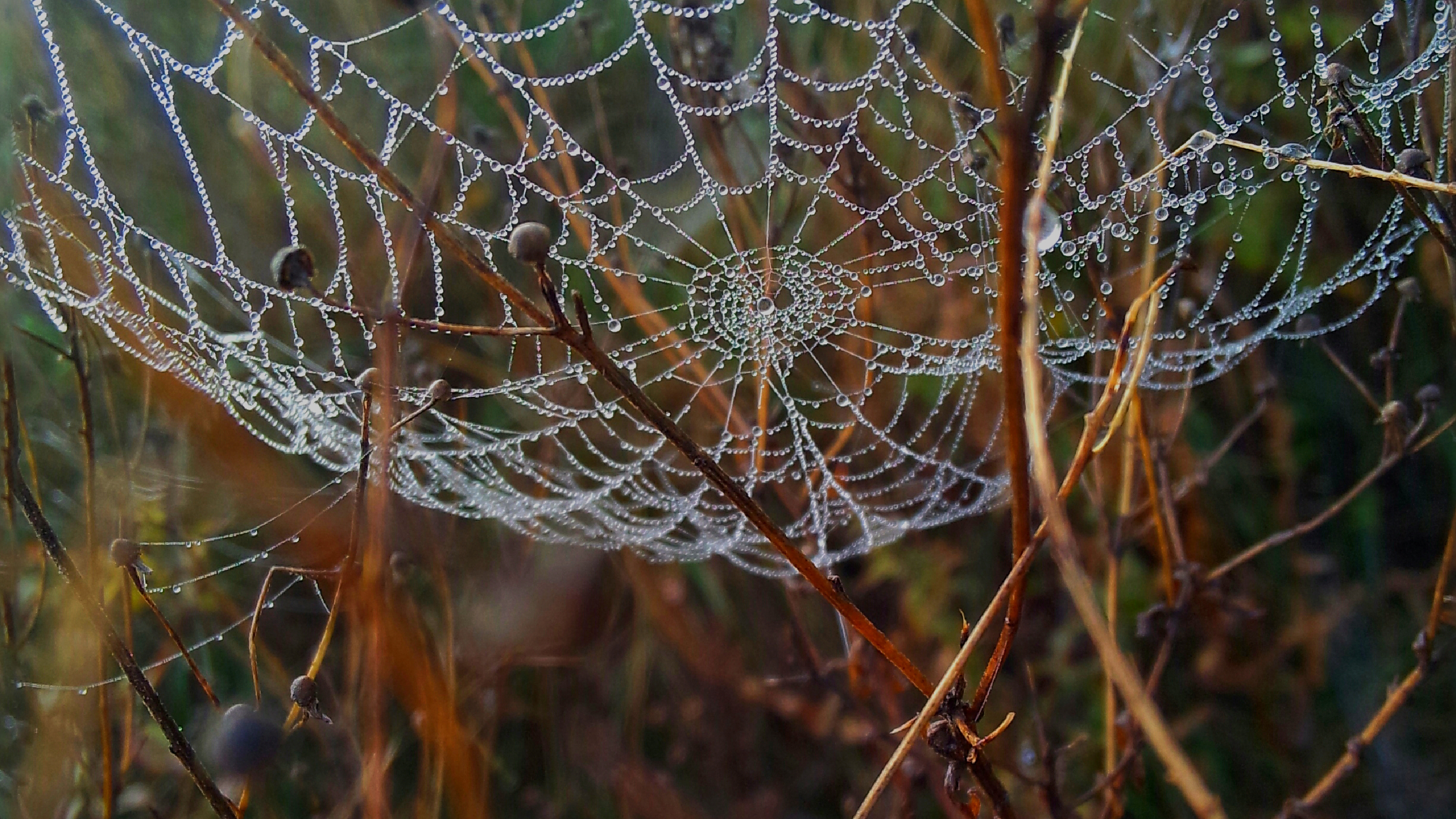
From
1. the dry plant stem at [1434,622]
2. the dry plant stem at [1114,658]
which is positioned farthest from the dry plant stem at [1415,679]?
the dry plant stem at [1114,658]

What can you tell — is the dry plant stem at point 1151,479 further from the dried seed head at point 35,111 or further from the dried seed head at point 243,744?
the dried seed head at point 35,111

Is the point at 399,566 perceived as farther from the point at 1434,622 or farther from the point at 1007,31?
the point at 1434,622

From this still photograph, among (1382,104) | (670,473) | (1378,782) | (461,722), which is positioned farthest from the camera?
(670,473)

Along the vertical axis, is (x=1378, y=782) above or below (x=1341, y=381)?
below

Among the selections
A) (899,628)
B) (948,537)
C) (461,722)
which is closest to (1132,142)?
(948,537)

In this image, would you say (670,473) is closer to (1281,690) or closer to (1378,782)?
(1281,690)

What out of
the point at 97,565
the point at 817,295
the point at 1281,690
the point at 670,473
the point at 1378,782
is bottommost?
the point at 1378,782
